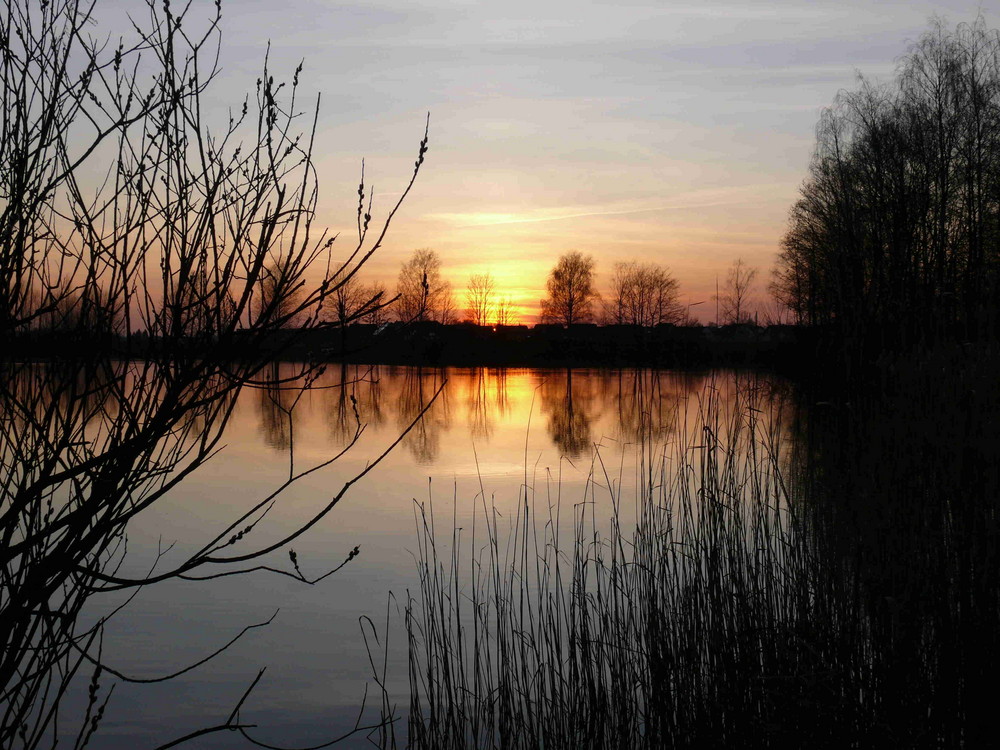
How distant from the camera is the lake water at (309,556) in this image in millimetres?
4629

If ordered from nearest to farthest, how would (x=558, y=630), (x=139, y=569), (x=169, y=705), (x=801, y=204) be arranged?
1. (x=558, y=630)
2. (x=169, y=705)
3. (x=139, y=569)
4. (x=801, y=204)

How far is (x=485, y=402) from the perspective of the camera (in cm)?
2323

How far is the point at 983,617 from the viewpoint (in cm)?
328

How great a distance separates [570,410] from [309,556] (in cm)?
1341

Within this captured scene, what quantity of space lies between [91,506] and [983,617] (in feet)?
10.3

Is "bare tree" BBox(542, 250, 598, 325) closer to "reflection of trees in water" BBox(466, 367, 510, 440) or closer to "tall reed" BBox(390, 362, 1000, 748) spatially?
"reflection of trees in water" BBox(466, 367, 510, 440)

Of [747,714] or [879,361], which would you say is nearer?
[747,714]

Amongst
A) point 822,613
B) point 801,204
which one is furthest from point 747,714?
point 801,204

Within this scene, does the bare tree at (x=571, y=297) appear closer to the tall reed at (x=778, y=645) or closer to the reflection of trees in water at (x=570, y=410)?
the reflection of trees in water at (x=570, y=410)

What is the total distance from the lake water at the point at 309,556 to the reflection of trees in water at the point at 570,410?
0.14 meters

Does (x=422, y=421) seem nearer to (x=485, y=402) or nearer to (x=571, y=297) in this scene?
(x=485, y=402)

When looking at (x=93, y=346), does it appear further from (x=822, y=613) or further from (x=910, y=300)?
(x=910, y=300)

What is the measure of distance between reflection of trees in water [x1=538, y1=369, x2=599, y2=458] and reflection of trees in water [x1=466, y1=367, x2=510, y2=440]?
3.71ft

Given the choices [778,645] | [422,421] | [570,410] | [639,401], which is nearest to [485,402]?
[570,410]
